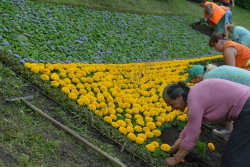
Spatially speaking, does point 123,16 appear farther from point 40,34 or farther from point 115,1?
point 40,34

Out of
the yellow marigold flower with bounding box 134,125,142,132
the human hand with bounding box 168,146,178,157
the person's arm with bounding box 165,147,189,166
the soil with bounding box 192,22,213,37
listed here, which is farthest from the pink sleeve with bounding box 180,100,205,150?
the soil with bounding box 192,22,213,37

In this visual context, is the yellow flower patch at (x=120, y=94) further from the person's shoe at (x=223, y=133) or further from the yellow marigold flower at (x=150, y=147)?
the person's shoe at (x=223, y=133)

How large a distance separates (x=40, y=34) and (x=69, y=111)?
2.36m

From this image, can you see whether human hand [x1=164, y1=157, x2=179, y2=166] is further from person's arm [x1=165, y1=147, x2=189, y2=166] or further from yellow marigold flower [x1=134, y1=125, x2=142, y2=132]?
yellow marigold flower [x1=134, y1=125, x2=142, y2=132]

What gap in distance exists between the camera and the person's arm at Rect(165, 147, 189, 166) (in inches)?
138

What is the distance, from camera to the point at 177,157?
144 inches

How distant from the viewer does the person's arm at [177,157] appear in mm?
3509

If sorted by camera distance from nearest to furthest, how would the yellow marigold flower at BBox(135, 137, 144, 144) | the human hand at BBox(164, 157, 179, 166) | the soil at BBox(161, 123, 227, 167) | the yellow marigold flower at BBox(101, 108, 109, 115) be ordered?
the human hand at BBox(164, 157, 179, 166) → the yellow marigold flower at BBox(135, 137, 144, 144) → the soil at BBox(161, 123, 227, 167) → the yellow marigold flower at BBox(101, 108, 109, 115)

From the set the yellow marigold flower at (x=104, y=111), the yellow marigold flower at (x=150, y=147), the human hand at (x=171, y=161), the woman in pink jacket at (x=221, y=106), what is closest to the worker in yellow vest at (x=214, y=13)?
the yellow marigold flower at (x=104, y=111)

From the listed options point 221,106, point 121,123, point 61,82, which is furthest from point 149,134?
point 61,82

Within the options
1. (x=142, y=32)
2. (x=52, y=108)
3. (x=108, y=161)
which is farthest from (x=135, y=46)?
(x=108, y=161)

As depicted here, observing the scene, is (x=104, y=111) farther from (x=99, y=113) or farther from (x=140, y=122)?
(x=140, y=122)

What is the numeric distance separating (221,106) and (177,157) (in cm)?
78

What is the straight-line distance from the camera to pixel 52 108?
4105mm
